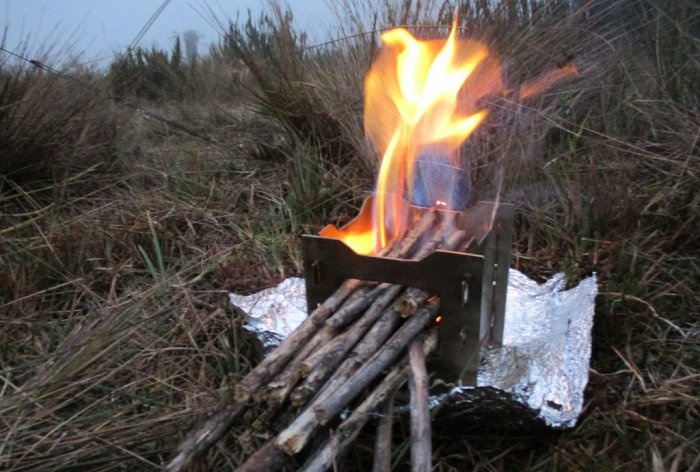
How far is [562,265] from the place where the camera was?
1862 mm

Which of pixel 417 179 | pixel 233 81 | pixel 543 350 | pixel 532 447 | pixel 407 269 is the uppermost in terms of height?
pixel 233 81

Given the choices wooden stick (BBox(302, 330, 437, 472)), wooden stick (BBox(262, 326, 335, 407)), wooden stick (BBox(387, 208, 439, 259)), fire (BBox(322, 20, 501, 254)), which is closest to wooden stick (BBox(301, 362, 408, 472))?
wooden stick (BBox(302, 330, 437, 472))

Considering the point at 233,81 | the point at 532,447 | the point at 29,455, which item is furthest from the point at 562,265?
the point at 233,81

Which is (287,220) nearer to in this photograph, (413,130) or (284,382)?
(413,130)

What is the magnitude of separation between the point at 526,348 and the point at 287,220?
1011mm

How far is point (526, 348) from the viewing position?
1438 millimetres

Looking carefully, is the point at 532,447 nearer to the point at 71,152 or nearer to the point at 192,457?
the point at 192,457

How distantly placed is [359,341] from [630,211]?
45.0 inches

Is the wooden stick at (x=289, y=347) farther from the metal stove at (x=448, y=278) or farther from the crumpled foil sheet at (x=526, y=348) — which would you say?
the crumpled foil sheet at (x=526, y=348)

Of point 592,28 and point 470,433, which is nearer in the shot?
point 470,433

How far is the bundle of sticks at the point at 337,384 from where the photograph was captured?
968 mm

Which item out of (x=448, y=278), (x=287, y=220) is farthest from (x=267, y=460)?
(x=287, y=220)

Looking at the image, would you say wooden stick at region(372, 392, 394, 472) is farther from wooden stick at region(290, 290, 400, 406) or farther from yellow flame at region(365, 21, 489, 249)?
yellow flame at region(365, 21, 489, 249)

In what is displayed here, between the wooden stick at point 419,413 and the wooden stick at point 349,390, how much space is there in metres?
0.03
